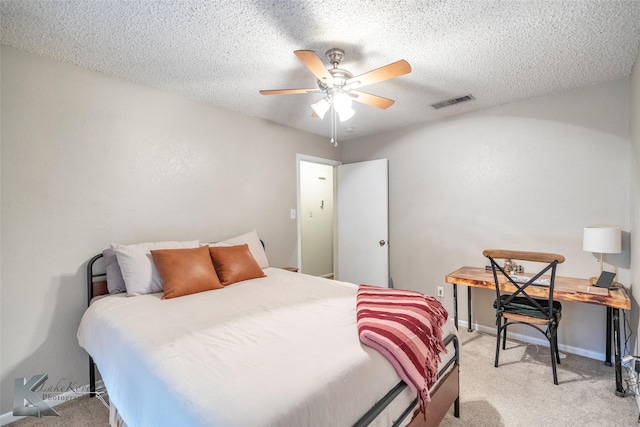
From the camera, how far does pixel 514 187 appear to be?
3066 mm

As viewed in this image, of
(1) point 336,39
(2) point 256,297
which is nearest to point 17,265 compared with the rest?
(2) point 256,297

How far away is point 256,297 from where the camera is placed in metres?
2.11

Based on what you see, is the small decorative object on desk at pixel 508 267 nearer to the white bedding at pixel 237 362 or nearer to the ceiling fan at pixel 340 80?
the white bedding at pixel 237 362

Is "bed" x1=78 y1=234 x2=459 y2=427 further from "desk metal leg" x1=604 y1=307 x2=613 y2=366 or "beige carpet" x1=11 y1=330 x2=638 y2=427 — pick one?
"desk metal leg" x1=604 y1=307 x2=613 y2=366

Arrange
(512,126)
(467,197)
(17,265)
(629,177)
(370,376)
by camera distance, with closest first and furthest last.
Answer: (370,376) < (17,265) < (629,177) < (512,126) < (467,197)

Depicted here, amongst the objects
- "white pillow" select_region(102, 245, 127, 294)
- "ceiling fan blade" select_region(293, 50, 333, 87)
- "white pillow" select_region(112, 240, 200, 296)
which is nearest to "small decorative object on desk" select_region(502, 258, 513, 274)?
"ceiling fan blade" select_region(293, 50, 333, 87)

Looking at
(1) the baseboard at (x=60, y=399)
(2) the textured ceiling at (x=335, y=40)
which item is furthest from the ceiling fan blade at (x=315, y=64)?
(1) the baseboard at (x=60, y=399)

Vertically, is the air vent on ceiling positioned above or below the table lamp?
above

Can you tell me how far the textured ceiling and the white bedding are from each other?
68.4 inches

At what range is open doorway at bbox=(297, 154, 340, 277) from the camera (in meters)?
5.41

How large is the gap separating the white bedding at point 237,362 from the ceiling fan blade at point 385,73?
1.47 metres

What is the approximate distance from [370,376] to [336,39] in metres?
1.95

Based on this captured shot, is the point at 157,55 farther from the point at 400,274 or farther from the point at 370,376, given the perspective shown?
the point at 400,274

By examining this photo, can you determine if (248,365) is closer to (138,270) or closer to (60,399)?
(138,270)
